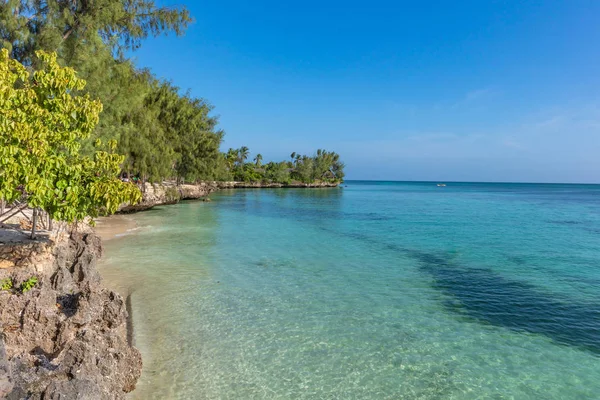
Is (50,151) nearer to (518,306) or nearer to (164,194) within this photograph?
(518,306)

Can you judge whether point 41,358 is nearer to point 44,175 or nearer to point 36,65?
point 44,175

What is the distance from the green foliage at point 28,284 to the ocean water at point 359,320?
2.34 meters

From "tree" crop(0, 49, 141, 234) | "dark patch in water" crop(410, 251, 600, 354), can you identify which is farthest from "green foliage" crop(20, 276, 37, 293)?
"dark patch in water" crop(410, 251, 600, 354)

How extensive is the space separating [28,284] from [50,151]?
318 cm

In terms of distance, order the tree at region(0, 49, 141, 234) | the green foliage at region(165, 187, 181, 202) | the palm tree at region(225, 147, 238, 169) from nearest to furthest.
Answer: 1. the tree at region(0, 49, 141, 234)
2. the green foliage at region(165, 187, 181, 202)
3. the palm tree at region(225, 147, 238, 169)

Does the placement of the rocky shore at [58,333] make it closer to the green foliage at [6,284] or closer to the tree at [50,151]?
the green foliage at [6,284]

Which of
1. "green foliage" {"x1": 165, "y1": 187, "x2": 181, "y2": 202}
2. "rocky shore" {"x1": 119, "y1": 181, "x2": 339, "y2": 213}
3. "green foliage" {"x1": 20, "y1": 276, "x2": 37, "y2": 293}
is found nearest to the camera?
"green foliage" {"x1": 20, "y1": 276, "x2": 37, "y2": 293}

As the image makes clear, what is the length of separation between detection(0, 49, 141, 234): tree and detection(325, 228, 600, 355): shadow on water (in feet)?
31.7

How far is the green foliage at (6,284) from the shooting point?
319 inches

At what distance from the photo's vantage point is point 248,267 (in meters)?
14.5

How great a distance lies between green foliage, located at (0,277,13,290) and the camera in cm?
811

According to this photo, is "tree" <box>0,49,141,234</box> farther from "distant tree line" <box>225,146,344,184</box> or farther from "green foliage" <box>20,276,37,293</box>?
"distant tree line" <box>225,146,344,184</box>

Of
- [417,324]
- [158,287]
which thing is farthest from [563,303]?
[158,287]

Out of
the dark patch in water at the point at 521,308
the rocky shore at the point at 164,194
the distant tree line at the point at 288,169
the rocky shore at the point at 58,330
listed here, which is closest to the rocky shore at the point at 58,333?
the rocky shore at the point at 58,330
